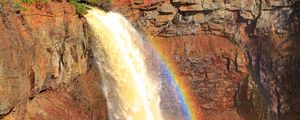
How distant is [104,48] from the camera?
22.4m

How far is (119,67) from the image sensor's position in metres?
23.0

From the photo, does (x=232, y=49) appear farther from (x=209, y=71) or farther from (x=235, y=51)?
(x=209, y=71)

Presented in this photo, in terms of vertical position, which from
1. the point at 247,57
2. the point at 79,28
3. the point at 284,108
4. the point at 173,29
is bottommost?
the point at 284,108

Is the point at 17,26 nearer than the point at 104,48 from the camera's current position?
Yes

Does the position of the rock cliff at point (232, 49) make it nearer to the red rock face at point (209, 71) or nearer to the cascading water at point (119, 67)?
the red rock face at point (209, 71)

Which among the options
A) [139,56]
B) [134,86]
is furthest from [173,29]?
[134,86]

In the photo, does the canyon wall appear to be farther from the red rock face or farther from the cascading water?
the cascading water

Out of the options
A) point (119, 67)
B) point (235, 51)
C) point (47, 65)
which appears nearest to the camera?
point (47, 65)

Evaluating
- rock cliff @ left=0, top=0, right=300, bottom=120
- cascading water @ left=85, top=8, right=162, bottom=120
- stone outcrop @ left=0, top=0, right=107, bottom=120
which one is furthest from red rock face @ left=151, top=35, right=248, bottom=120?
stone outcrop @ left=0, top=0, right=107, bottom=120

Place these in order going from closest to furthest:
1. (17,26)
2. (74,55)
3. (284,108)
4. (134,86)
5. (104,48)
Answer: (17,26), (74,55), (104,48), (134,86), (284,108)

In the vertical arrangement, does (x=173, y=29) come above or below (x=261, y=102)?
above

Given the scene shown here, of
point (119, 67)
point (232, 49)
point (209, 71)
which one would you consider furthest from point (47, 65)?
point (232, 49)

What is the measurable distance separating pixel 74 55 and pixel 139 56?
6339 millimetres

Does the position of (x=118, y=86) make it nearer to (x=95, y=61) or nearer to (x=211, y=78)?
(x=95, y=61)
